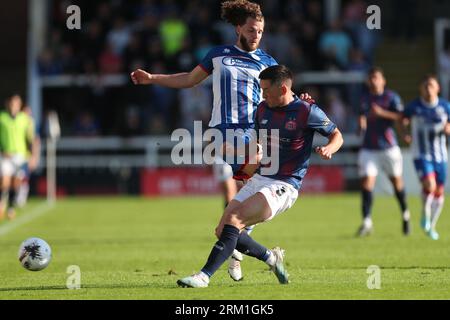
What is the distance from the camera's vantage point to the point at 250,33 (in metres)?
10.0

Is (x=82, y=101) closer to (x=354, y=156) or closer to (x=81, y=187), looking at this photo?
(x=81, y=187)

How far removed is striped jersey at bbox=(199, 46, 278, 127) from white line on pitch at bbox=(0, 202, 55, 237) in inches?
295

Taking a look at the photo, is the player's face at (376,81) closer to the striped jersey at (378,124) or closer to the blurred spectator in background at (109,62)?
the striped jersey at (378,124)

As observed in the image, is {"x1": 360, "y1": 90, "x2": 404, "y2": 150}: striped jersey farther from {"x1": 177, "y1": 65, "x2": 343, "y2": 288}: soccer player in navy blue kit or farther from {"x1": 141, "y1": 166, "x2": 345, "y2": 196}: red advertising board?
{"x1": 141, "y1": 166, "x2": 345, "y2": 196}: red advertising board

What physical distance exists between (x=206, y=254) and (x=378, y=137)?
4688 millimetres

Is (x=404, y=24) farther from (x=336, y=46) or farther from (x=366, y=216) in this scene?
(x=366, y=216)

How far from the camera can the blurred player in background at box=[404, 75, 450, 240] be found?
51.1ft

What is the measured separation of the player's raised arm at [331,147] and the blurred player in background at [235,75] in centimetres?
101

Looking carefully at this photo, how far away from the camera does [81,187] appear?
27.5 meters

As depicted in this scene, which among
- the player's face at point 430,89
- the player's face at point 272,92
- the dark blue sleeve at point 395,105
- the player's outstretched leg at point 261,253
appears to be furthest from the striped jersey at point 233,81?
the dark blue sleeve at point 395,105

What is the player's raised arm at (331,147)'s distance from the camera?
8.89m

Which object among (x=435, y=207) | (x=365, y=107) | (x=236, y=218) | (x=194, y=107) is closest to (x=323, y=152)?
(x=236, y=218)

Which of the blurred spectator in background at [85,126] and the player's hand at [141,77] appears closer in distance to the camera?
the player's hand at [141,77]

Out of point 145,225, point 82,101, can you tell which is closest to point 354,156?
point 82,101
